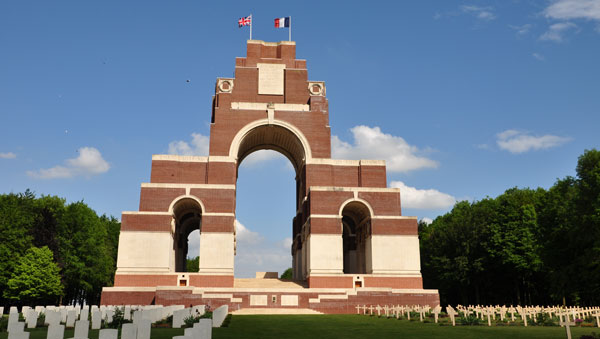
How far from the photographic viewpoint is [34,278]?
131 ft

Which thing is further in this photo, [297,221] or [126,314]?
[297,221]

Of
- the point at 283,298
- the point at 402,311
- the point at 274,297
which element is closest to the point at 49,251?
the point at 274,297

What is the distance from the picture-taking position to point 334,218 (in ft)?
131

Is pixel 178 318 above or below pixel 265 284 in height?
below

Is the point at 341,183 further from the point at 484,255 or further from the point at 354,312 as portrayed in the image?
the point at 484,255

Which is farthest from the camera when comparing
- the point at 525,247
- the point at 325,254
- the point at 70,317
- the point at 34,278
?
the point at 525,247

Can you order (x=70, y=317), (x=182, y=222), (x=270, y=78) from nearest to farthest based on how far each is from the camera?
(x=70, y=317) → (x=270, y=78) → (x=182, y=222)

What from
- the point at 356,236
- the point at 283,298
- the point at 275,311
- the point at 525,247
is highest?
the point at 356,236

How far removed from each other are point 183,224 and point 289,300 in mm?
17342

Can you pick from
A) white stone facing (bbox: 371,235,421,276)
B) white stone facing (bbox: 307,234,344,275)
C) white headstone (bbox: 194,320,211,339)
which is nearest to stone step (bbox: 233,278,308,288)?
white stone facing (bbox: 307,234,344,275)

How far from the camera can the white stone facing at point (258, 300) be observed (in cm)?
3547

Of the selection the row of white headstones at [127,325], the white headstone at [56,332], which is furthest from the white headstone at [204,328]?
the white headstone at [56,332]

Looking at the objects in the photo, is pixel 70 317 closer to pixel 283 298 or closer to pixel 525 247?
pixel 283 298

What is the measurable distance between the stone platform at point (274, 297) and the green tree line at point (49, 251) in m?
8.91
